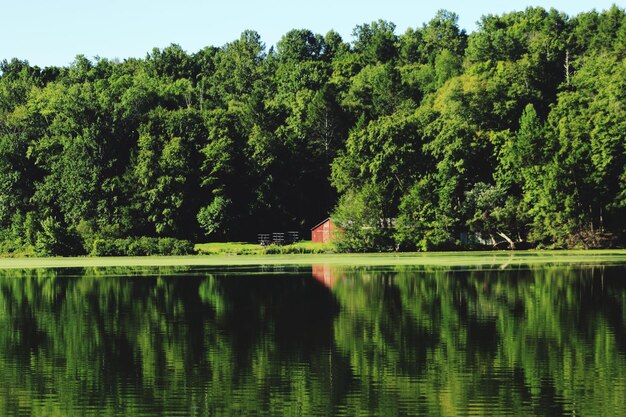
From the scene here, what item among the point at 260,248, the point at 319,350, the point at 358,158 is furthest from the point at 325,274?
the point at 358,158

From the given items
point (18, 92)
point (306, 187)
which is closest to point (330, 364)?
point (306, 187)

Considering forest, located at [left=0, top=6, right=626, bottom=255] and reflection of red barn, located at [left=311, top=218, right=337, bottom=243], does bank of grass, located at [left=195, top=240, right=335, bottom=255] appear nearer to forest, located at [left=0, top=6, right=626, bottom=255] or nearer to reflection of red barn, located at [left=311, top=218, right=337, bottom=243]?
reflection of red barn, located at [left=311, top=218, right=337, bottom=243]

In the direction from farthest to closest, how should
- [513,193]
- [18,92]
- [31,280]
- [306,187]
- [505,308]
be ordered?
[18,92], [306,187], [513,193], [31,280], [505,308]

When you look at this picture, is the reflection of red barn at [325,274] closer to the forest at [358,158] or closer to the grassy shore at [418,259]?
the grassy shore at [418,259]

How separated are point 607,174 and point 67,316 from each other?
69659mm

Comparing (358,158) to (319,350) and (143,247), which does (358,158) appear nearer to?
(143,247)

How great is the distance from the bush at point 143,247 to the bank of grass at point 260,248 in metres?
2.06

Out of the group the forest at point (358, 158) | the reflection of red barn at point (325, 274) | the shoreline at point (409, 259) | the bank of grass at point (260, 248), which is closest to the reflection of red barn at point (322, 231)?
the bank of grass at point (260, 248)

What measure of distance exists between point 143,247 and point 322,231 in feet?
64.2

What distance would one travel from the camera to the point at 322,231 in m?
116

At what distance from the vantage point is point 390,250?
340 feet

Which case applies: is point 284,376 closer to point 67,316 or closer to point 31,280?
point 67,316

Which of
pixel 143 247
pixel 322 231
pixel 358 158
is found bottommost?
pixel 143 247

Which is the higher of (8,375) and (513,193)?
(513,193)
